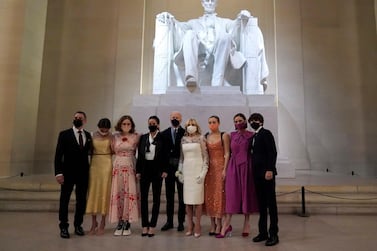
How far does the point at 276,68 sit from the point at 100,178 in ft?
23.0

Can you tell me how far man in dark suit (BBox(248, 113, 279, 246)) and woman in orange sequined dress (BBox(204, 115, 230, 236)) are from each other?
35 centimetres

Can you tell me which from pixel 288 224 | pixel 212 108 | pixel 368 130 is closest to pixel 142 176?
pixel 288 224

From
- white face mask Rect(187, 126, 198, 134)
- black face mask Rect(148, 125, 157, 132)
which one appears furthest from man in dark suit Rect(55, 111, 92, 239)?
white face mask Rect(187, 126, 198, 134)

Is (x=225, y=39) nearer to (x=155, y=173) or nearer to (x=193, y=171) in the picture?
(x=193, y=171)

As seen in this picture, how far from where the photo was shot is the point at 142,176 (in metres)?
3.41

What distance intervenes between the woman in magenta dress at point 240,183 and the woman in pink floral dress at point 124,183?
3.37 feet

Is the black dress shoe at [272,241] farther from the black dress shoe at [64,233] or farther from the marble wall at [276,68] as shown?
the marble wall at [276,68]

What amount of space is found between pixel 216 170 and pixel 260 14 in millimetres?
7449

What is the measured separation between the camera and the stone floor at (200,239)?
2.92 meters

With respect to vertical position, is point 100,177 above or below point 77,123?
below

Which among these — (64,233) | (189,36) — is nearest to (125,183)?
(64,233)

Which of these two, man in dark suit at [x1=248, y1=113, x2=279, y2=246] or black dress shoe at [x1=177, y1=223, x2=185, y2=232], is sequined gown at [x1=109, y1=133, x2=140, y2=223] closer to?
black dress shoe at [x1=177, y1=223, x2=185, y2=232]

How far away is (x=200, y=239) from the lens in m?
3.22

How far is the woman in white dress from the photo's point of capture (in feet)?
11.0
